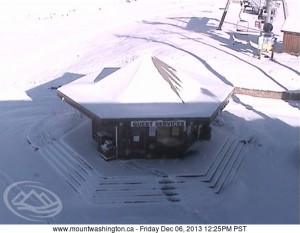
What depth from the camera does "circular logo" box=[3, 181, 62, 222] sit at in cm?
1789

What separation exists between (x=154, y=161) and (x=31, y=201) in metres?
5.92

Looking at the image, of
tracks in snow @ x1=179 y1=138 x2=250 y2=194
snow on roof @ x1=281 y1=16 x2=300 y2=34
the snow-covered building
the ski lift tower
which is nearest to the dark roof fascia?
the snow-covered building

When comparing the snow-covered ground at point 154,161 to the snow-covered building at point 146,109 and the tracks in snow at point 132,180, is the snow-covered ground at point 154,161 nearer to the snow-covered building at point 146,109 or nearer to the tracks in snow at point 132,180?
the tracks in snow at point 132,180

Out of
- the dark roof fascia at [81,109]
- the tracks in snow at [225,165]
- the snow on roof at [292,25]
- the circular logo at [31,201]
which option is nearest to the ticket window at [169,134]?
the tracks in snow at [225,165]

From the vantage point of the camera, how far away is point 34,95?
3027 cm

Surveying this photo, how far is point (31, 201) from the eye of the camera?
732 inches

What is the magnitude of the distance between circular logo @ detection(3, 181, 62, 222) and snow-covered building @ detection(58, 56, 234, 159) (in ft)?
11.6

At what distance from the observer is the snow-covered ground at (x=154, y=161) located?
18531mm

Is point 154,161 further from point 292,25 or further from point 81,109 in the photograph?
point 292,25

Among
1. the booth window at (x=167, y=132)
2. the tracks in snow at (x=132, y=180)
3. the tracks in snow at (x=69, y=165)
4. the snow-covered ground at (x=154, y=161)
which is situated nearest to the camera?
the snow-covered ground at (x=154, y=161)

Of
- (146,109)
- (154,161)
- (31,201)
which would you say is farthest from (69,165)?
(146,109)

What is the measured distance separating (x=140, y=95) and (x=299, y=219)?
8858 mm

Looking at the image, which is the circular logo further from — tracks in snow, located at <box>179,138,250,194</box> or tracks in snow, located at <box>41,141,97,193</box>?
tracks in snow, located at <box>179,138,250,194</box>

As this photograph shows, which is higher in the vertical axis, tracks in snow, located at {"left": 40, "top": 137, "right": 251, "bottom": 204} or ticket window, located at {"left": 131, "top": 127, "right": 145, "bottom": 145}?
ticket window, located at {"left": 131, "top": 127, "right": 145, "bottom": 145}
